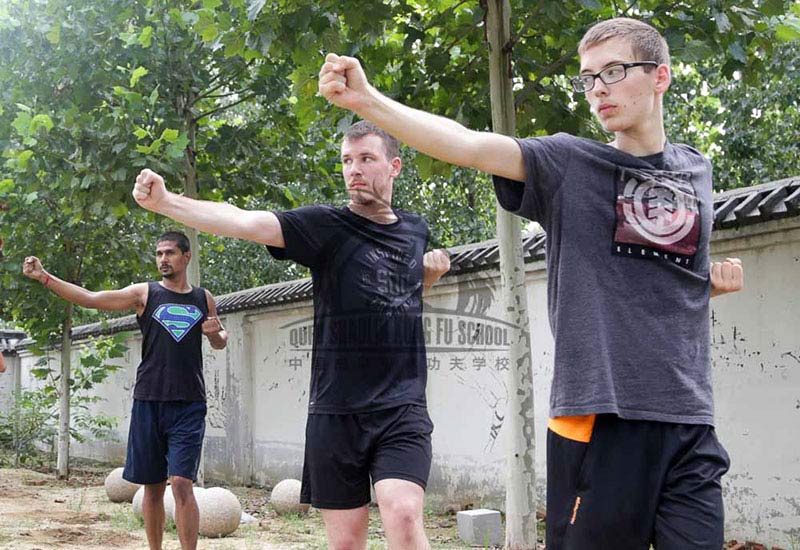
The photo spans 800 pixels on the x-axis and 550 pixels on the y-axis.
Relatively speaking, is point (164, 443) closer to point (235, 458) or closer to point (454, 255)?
point (454, 255)

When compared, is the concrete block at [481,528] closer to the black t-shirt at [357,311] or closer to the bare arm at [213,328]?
the bare arm at [213,328]

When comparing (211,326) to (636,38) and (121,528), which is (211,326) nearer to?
(121,528)

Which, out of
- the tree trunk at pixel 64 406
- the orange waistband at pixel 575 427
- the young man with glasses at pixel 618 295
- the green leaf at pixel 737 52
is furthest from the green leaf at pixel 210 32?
the tree trunk at pixel 64 406

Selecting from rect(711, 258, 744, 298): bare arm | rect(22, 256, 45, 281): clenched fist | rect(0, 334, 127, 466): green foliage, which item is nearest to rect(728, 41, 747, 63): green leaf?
rect(711, 258, 744, 298): bare arm

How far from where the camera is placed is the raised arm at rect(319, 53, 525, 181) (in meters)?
2.43

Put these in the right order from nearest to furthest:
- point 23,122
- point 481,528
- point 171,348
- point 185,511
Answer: point 185,511 → point 171,348 → point 481,528 → point 23,122

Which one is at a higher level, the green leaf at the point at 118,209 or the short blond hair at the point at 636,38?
the green leaf at the point at 118,209

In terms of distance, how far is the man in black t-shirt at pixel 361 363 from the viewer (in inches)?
148

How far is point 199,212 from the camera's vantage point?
3.32 metres

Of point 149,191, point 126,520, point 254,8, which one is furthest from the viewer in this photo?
point 126,520

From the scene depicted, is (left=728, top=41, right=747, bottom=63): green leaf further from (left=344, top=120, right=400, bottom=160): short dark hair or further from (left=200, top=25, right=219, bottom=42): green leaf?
(left=200, top=25, right=219, bottom=42): green leaf

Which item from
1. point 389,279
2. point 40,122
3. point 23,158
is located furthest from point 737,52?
point 23,158

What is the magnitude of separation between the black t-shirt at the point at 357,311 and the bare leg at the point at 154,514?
9.15ft

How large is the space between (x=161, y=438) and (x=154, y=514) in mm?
469
